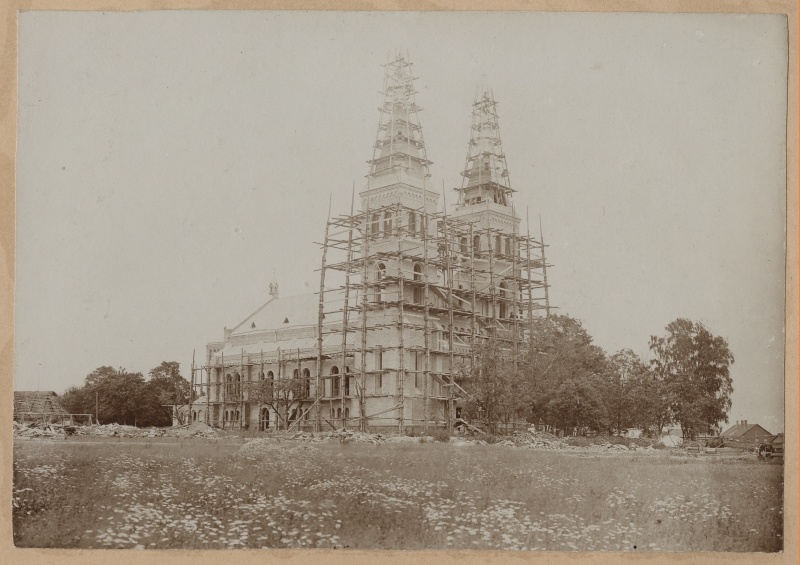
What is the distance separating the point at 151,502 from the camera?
38.4 ft

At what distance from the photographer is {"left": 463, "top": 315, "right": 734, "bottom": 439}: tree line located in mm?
13727

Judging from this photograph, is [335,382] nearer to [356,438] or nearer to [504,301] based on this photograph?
[504,301]

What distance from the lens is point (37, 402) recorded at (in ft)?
41.5

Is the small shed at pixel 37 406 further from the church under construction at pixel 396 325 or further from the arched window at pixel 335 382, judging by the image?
the arched window at pixel 335 382

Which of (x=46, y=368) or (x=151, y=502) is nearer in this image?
(x=151, y=502)

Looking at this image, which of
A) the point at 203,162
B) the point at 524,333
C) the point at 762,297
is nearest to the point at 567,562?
the point at 762,297

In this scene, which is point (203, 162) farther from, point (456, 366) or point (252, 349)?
point (252, 349)

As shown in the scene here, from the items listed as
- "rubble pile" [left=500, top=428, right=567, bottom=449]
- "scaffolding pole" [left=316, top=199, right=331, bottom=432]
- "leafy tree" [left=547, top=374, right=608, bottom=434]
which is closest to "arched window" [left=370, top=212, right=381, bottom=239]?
"scaffolding pole" [left=316, top=199, right=331, bottom=432]

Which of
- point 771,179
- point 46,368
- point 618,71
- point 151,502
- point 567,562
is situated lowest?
point 567,562

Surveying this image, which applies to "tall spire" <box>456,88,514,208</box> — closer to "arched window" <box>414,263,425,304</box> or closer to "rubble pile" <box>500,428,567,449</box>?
"arched window" <box>414,263,425,304</box>

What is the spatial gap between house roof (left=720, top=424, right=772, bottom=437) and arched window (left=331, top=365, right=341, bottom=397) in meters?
15.5

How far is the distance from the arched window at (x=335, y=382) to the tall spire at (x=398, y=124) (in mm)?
9473

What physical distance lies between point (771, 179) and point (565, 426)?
30.9 feet

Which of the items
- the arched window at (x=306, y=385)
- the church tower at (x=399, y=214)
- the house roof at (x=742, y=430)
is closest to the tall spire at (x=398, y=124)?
the church tower at (x=399, y=214)
